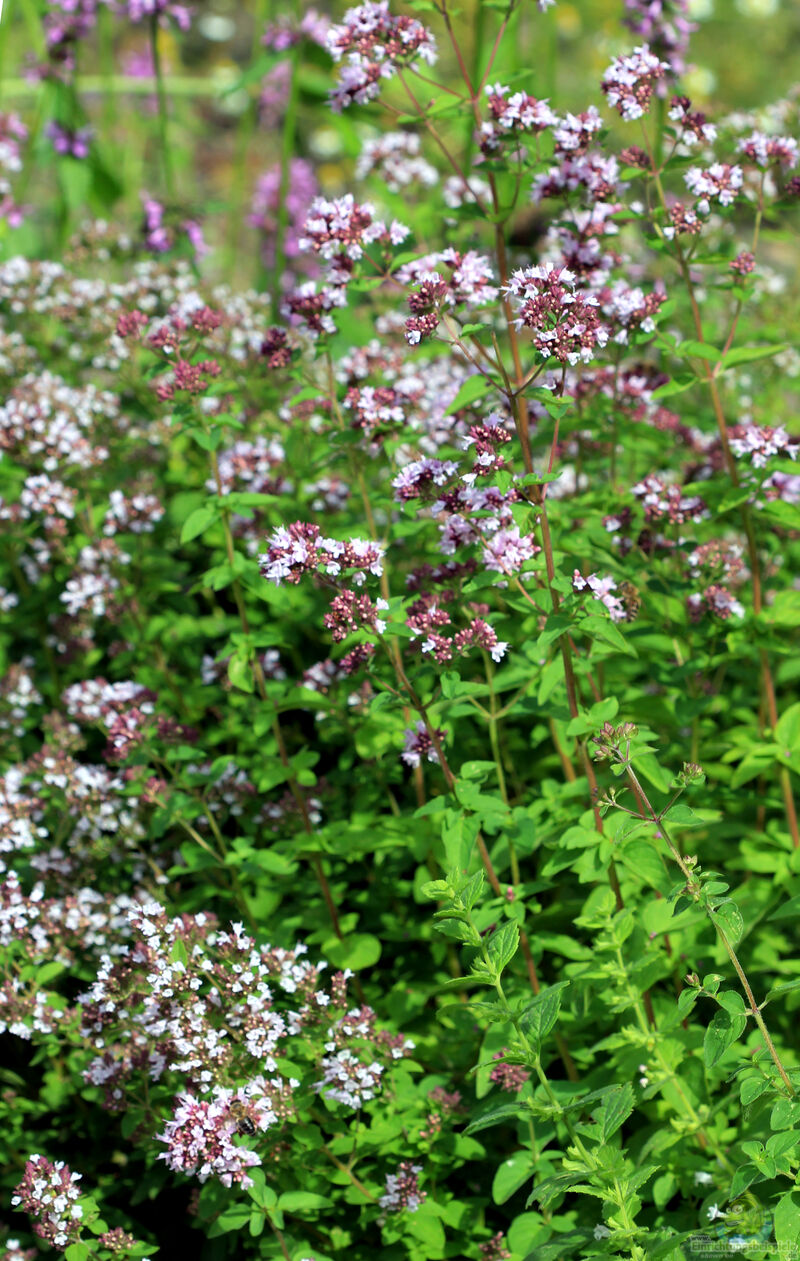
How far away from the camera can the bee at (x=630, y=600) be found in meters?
3.42

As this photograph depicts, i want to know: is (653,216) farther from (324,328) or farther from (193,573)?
(193,573)

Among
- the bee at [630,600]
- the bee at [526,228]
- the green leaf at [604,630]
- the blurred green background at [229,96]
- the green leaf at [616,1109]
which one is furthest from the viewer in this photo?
the bee at [526,228]

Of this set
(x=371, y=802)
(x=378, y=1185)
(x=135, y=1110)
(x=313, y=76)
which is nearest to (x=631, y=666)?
(x=371, y=802)

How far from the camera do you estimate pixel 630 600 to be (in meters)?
3.43

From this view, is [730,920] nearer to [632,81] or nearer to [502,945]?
[502,945]

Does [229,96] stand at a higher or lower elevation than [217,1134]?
higher

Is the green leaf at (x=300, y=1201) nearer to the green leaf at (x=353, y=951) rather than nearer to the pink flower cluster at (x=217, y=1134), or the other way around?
the pink flower cluster at (x=217, y=1134)

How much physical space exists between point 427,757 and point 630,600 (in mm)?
771

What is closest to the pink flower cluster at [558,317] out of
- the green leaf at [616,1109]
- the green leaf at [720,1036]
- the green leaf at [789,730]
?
the green leaf at [789,730]

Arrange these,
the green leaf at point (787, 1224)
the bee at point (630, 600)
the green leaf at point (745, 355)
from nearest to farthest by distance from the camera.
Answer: the green leaf at point (787, 1224) → the bee at point (630, 600) → the green leaf at point (745, 355)

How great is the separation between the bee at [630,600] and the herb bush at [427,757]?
0.02 metres

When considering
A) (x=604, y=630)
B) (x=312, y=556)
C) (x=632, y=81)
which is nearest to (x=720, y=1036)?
(x=604, y=630)

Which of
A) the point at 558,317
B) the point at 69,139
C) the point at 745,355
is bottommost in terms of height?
the point at 558,317

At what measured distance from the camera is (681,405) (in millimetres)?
5371
